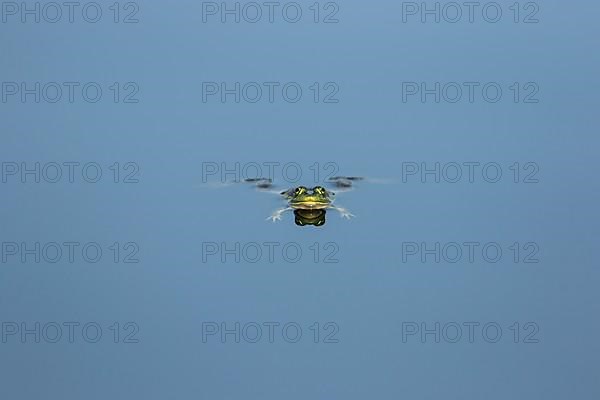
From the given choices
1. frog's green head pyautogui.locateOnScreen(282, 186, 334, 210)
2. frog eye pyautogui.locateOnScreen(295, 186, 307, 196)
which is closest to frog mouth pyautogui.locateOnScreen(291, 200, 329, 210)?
frog's green head pyautogui.locateOnScreen(282, 186, 334, 210)

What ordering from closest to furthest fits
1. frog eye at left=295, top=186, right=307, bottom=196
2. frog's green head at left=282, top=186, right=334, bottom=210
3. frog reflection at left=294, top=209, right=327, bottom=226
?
frog reflection at left=294, top=209, right=327, bottom=226 → frog's green head at left=282, top=186, right=334, bottom=210 → frog eye at left=295, top=186, right=307, bottom=196

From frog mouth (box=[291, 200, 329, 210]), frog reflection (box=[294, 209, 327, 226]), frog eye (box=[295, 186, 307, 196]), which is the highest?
frog eye (box=[295, 186, 307, 196])

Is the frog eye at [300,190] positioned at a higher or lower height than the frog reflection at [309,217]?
higher

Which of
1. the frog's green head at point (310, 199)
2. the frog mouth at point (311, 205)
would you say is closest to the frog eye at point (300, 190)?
the frog's green head at point (310, 199)

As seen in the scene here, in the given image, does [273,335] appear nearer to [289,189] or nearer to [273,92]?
[289,189]

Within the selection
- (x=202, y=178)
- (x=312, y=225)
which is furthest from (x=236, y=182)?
(x=312, y=225)

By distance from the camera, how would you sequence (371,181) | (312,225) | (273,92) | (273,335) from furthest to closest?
(273,92) < (371,181) < (312,225) < (273,335)

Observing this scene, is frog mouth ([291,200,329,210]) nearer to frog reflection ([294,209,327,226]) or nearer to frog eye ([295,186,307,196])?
frog reflection ([294,209,327,226])

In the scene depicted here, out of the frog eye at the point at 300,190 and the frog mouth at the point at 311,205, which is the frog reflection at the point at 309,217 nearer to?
the frog mouth at the point at 311,205
